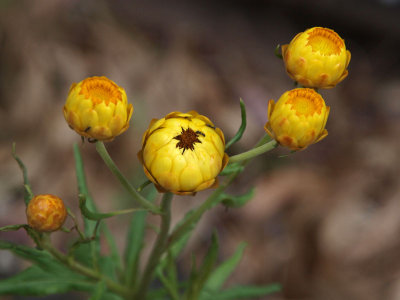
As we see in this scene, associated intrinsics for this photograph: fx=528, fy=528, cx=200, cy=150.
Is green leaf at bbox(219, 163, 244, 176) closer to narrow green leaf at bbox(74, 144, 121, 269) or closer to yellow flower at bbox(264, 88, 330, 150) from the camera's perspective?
yellow flower at bbox(264, 88, 330, 150)

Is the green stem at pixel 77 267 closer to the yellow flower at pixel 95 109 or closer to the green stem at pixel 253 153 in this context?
the yellow flower at pixel 95 109

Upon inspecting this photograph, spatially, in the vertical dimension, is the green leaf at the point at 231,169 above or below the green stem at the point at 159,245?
→ above

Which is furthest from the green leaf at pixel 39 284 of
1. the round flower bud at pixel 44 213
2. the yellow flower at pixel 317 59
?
the yellow flower at pixel 317 59

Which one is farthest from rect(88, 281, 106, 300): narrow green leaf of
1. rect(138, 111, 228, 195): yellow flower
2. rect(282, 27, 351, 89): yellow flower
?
rect(282, 27, 351, 89): yellow flower

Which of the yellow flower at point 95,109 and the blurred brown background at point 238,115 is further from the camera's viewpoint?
the blurred brown background at point 238,115

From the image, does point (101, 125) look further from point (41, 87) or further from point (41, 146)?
point (41, 87)

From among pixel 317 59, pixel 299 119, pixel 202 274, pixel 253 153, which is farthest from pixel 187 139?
pixel 202 274
